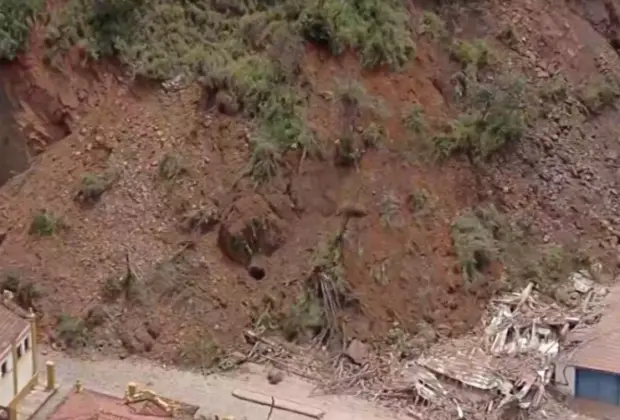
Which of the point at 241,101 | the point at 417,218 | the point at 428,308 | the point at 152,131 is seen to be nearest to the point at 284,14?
the point at 241,101

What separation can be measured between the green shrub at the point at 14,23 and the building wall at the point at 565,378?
44.7 feet

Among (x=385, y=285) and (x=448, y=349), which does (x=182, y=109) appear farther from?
(x=448, y=349)

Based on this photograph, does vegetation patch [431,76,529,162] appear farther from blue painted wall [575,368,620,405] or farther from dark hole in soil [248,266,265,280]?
blue painted wall [575,368,620,405]

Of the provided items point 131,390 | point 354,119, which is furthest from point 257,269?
point 131,390

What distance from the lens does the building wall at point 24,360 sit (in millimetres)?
19391

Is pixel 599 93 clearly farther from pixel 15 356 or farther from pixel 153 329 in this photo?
pixel 15 356

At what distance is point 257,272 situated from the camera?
2292 centimetres

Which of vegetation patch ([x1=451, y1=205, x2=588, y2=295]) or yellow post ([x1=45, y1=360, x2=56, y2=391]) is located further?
vegetation patch ([x1=451, y1=205, x2=588, y2=295])

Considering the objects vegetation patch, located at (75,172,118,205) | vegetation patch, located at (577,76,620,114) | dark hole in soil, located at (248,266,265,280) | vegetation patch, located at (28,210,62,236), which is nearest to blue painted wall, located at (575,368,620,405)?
dark hole in soil, located at (248,266,265,280)

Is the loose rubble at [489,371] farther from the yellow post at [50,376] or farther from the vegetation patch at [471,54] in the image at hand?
the vegetation patch at [471,54]

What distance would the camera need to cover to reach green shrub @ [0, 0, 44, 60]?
24375mm

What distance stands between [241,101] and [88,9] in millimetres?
4364

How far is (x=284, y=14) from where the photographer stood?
85.3 feet

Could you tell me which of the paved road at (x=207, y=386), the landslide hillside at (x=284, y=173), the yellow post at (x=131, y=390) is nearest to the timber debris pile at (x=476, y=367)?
the paved road at (x=207, y=386)
